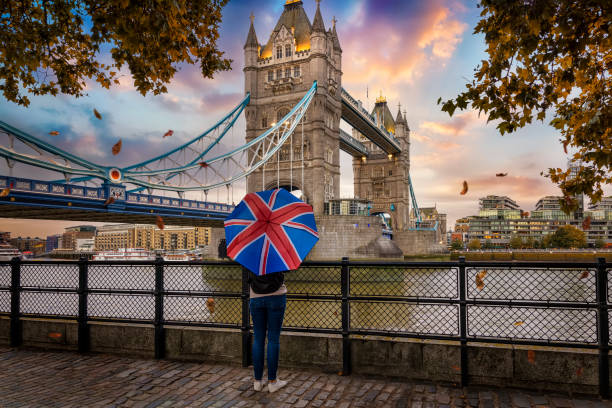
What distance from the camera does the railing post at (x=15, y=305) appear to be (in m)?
5.79

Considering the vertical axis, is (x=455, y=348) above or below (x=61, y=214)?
below

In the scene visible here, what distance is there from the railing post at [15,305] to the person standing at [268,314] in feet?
12.9

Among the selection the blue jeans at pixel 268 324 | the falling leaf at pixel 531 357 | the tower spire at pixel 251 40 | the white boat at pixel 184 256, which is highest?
the tower spire at pixel 251 40

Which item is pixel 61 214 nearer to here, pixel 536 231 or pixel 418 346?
pixel 418 346

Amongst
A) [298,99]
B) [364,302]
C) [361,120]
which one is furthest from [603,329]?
[361,120]

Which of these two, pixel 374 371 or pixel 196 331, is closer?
pixel 374 371

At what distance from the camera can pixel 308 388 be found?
4.17m

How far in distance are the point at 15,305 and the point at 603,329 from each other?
23.6ft

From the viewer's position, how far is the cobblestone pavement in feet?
12.4

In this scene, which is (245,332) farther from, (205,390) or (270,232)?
(270,232)

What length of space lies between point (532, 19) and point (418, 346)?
10.6 feet

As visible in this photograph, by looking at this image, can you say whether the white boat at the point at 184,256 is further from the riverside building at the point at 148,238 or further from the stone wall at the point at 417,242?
the riverside building at the point at 148,238

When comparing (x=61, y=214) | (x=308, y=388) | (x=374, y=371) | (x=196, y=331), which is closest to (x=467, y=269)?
(x=374, y=371)

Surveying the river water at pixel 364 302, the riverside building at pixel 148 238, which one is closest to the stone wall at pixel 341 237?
the river water at pixel 364 302
